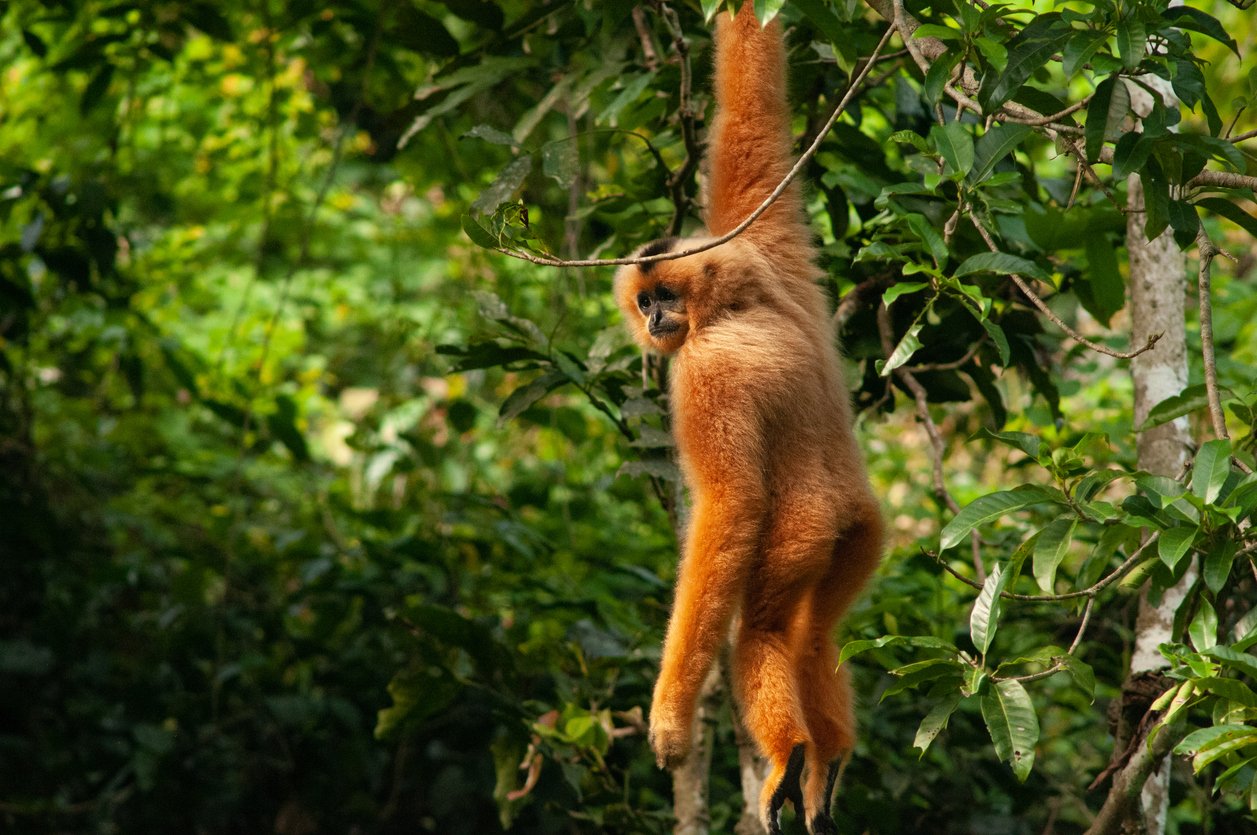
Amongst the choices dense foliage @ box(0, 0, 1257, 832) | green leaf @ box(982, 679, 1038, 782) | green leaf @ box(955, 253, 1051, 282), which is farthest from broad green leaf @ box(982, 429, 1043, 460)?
green leaf @ box(982, 679, 1038, 782)

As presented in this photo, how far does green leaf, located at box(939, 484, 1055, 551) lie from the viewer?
2453 mm

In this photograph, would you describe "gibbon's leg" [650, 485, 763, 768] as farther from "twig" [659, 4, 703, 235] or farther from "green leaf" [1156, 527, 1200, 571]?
"green leaf" [1156, 527, 1200, 571]

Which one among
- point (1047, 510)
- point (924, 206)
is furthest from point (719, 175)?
point (1047, 510)

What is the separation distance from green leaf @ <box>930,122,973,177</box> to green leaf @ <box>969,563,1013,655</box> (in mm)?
916

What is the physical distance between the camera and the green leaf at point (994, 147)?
2.64 meters

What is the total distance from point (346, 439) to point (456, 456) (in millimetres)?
1450

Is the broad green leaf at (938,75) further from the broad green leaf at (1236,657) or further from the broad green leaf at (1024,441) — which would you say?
the broad green leaf at (1236,657)

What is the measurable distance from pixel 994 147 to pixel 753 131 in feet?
3.04

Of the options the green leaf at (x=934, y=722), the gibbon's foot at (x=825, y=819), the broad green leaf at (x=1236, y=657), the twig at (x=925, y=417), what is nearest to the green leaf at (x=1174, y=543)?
the broad green leaf at (x=1236, y=657)

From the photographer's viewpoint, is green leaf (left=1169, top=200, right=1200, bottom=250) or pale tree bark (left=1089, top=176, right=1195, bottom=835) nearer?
green leaf (left=1169, top=200, right=1200, bottom=250)

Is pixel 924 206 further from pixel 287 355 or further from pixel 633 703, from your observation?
pixel 287 355

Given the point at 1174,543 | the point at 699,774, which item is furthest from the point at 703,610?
the point at 1174,543

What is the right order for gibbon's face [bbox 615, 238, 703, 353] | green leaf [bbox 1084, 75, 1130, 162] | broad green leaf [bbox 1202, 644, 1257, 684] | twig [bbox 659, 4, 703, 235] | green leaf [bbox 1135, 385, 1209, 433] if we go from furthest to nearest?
gibbon's face [bbox 615, 238, 703, 353] → twig [bbox 659, 4, 703, 235] → green leaf [bbox 1135, 385, 1209, 433] → green leaf [bbox 1084, 75, 1130, 162] → broad green leaf [bbox 1202, 644, 1257, 684]

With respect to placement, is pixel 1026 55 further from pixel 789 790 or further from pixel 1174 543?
pixel 789 790
